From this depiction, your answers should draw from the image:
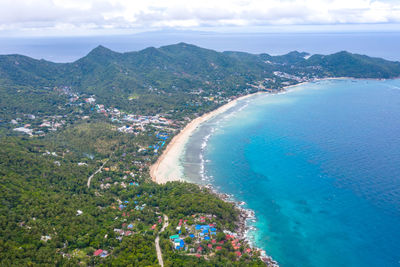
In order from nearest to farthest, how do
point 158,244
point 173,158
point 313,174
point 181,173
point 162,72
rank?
point 158,244 → point 313,174 → point 181,173 → point 173,158 → point 162,72

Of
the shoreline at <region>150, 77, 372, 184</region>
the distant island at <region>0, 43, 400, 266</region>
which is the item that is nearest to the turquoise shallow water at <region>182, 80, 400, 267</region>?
the shoreline at <region>150, 77, 372, 184</region>

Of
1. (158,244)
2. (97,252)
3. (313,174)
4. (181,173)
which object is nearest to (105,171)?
(181,173)

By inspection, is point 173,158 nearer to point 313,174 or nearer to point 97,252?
point 313,174

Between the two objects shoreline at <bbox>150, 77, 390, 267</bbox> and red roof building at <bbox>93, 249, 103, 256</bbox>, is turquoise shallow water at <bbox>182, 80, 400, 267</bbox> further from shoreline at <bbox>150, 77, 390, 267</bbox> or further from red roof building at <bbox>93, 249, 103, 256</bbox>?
red roof building at <bbox>93, 249, 103, 256</bbox>

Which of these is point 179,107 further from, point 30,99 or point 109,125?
point 30,99

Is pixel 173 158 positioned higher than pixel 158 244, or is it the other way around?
pixel 173 158

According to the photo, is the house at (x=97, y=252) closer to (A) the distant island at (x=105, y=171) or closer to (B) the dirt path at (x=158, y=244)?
(A) the distant island at (x=105, y=171)

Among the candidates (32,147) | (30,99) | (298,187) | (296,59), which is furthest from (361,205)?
(296,59)
